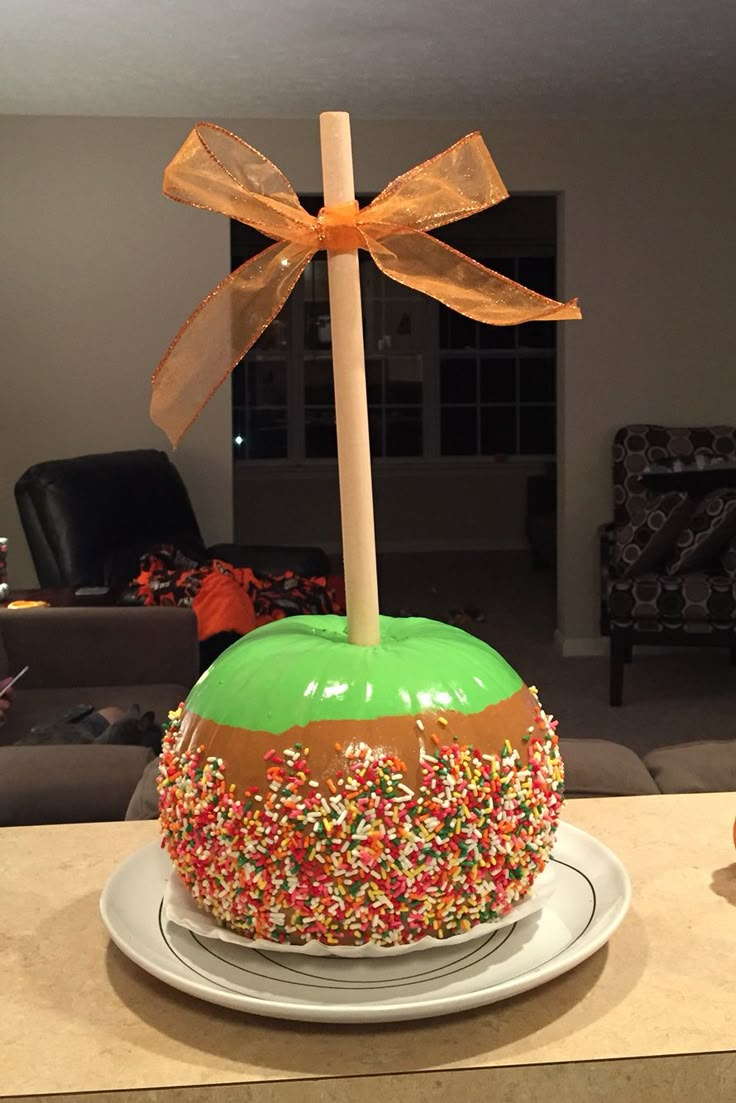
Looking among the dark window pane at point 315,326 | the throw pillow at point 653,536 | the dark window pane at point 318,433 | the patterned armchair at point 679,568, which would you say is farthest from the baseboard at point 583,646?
the dark window pane at point 315,326

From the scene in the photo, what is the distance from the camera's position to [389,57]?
4.61 m

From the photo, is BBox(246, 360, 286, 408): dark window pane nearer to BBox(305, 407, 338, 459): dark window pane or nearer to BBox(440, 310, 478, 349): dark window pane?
BBox(305, 407, 338, 459): dark window pane

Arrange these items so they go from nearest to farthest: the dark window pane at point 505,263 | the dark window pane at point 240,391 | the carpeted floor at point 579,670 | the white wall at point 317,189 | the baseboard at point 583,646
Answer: the carpeted floor at point 579,670
the white wall at point 317,189
the baseboard at point 583,646
the dark window pane at point 240,391
the dark window pane at point 505,263

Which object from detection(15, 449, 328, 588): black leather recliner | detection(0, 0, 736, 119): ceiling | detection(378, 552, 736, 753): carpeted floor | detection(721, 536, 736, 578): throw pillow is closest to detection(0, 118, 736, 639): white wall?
detection(0, 0, 736, 119): ceiling

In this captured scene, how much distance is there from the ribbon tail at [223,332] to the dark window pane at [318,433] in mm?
9110

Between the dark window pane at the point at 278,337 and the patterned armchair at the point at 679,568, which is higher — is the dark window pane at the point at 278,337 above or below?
above

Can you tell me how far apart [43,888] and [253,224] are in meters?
0.48

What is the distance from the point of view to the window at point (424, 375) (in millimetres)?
9828

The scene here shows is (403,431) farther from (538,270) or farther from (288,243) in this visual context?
(288,243)

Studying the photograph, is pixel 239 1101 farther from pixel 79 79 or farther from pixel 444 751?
pixel 79 79

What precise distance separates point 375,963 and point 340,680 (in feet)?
0.56

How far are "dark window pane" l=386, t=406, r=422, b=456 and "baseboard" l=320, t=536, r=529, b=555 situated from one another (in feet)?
2.43

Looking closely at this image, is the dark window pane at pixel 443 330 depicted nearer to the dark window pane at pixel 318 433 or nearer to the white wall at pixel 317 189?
the dark window pane at pixel 318 433

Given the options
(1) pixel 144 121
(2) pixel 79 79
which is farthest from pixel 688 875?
(1) pixel 144 121
